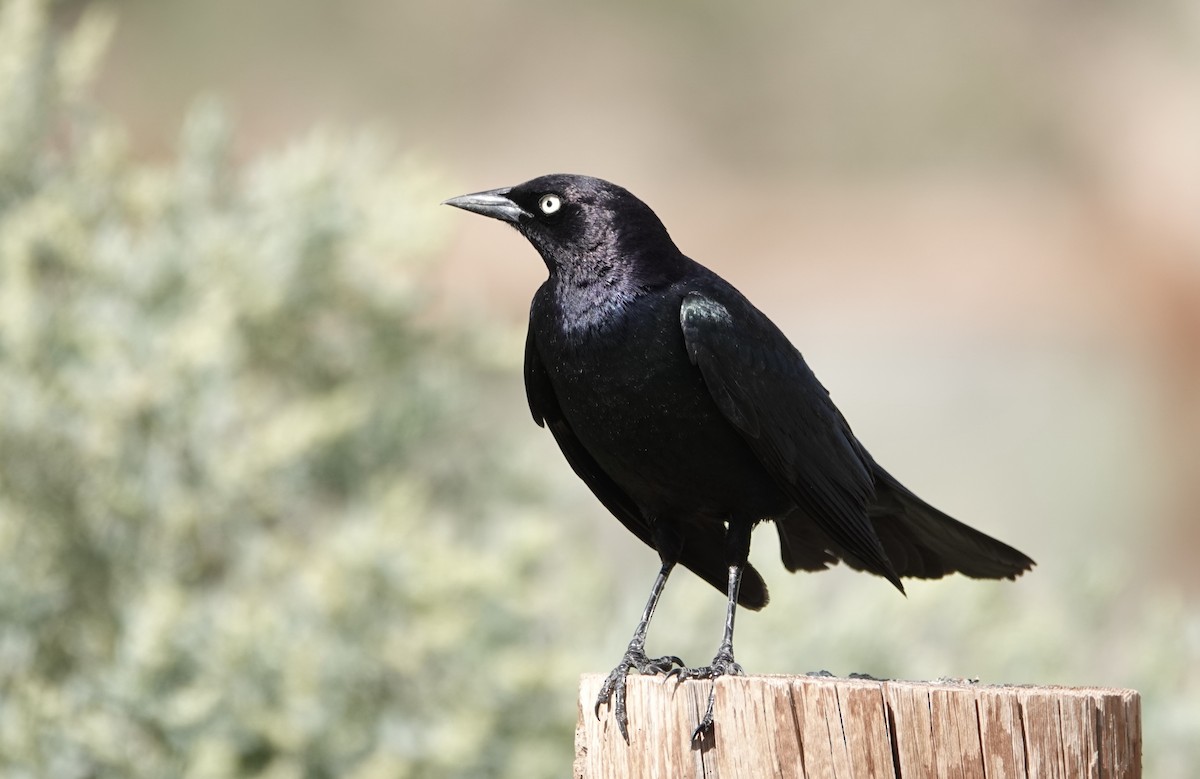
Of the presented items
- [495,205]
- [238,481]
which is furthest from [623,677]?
[238,481]

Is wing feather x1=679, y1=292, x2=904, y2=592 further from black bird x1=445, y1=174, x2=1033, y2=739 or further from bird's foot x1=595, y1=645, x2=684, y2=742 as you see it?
bird's foot x1=595, y1=645, x2=684, y2=742

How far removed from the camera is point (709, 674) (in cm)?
294

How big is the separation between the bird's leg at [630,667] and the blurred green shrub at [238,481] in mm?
1719

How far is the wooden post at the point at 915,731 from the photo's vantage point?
7.83ft

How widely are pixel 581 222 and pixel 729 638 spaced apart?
1.17m

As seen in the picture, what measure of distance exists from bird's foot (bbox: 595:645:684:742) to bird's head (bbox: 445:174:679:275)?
1003 millimetres

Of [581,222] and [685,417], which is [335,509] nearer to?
[581,222]

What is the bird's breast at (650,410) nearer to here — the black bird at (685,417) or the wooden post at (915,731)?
the black bird at (685,417)

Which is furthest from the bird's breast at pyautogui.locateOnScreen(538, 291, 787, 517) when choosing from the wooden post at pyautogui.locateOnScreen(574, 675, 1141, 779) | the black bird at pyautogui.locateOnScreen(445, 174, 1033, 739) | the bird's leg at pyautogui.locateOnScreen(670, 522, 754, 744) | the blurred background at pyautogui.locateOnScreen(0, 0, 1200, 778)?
the blurred background at pyautogui.locateOnScreen(0, 0, 1200, 778)

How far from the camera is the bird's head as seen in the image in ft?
11.6

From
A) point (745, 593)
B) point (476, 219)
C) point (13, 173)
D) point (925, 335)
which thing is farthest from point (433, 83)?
point (745, 593)

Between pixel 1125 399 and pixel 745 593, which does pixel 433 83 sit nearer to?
pixel 1125 399

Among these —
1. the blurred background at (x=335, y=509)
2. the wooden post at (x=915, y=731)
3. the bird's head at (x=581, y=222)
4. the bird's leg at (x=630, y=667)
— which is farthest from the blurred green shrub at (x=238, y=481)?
the wooden post at (x=915, y=731)

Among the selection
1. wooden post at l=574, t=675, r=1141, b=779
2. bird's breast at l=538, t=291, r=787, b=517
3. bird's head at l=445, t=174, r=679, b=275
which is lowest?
wooden post at l=574, t=675, r=1141, b=779
